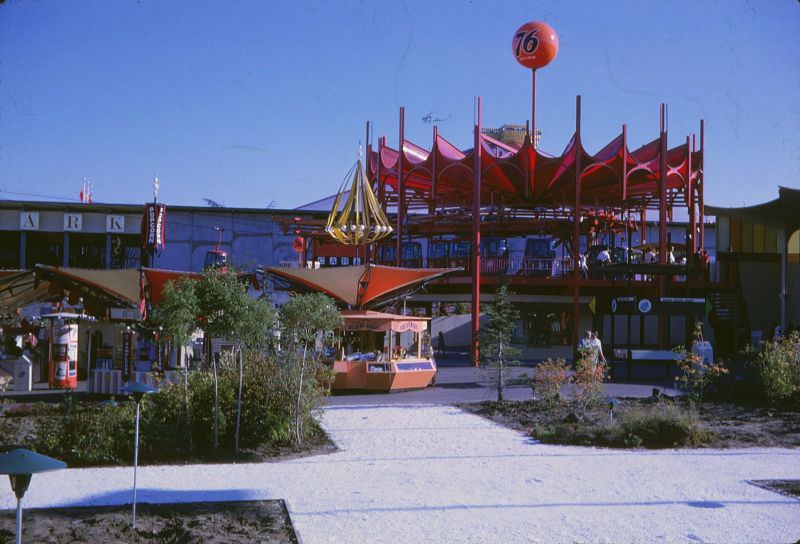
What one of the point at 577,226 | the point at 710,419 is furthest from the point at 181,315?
the point at 577,226

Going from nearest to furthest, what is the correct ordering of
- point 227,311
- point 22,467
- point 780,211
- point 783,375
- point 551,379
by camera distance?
point 22,467
point 227,311
point 551,379
point 783,375
point 780,211

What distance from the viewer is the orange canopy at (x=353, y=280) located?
2573cm

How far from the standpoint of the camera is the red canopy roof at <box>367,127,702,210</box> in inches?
1428

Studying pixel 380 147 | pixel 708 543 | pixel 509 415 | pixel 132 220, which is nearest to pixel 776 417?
pixel 509 415

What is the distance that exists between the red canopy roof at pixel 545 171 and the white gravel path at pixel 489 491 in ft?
78.7

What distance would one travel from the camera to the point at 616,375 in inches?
1093

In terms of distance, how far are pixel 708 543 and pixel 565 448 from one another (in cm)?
596

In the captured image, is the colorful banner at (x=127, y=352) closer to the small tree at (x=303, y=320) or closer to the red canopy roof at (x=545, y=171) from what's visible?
the small tree at (x=303, y=320)

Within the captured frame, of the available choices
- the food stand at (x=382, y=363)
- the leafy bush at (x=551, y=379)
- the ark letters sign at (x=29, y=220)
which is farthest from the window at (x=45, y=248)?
the leafy bush at (x=551, y=379)

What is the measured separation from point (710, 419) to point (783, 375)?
9.44 ft

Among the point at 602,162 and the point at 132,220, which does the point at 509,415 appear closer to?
the point at 602,162

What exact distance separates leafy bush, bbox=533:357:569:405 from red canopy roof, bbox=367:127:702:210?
19115mm

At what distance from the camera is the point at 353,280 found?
2628 centimetres

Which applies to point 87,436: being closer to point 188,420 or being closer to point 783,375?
point 188,420
